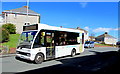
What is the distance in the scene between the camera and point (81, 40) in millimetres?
13109

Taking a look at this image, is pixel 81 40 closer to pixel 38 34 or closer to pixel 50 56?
pixel 50 56

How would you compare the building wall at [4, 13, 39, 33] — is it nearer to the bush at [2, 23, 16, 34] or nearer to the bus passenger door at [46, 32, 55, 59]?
the bush at [2, 23, 16, 34]

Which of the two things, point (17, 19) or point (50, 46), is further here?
point (17, 19)

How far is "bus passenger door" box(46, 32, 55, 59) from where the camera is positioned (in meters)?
9.03

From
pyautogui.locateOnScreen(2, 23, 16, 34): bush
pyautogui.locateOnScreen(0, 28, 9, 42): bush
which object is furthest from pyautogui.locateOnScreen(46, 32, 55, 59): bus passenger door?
pyautogui.locateOnScreen(2, 23, 16, 34): bush

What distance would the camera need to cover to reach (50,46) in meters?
9.29

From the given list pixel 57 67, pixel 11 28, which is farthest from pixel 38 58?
pixel 11 28

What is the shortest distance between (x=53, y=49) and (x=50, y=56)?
0.62m

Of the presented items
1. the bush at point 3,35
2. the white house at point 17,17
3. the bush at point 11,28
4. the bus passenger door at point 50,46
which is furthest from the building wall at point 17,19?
the bus passenger door at point 50,46

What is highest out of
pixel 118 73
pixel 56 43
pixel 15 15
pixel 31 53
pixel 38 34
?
pixel 15 15

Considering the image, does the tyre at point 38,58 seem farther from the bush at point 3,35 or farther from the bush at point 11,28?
the bush at point 11,28

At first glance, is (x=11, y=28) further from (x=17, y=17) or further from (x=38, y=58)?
(x=38, y=58)

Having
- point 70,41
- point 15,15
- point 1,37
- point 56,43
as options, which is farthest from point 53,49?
point 15,15

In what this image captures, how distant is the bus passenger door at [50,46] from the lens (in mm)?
Answer: 9031
